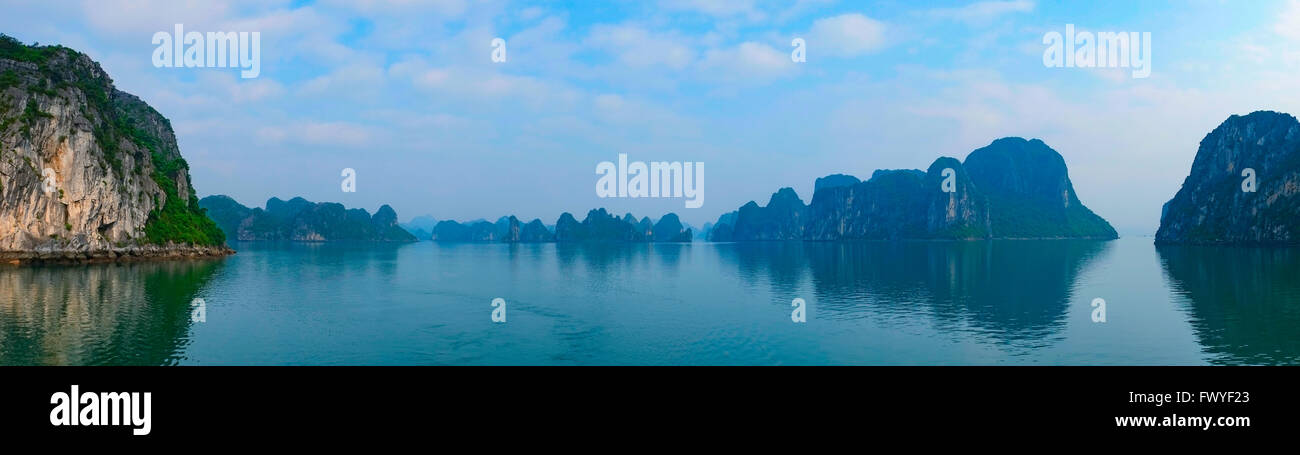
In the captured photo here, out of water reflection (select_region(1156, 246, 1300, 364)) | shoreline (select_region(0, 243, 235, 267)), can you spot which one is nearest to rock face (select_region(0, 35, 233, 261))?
shoreline (select_region(0, 243, 235, 267))

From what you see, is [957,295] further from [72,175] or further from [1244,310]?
[72,175]

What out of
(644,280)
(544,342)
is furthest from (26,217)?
(544,342)

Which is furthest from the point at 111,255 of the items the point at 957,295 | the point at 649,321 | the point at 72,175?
the point at 957,295

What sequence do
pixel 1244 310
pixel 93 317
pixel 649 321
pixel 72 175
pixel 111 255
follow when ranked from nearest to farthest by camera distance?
pixel 93 317, pixel 649 321, pixel 1244 310, pixel 72 175, pixel 111 255

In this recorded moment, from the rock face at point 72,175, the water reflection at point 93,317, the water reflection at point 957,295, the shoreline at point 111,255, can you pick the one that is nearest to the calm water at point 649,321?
the water reflection at point 93,317

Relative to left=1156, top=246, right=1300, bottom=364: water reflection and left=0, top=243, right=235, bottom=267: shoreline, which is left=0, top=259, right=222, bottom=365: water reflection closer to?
left=0, top=243, right=235, bottom=267: shoreline
